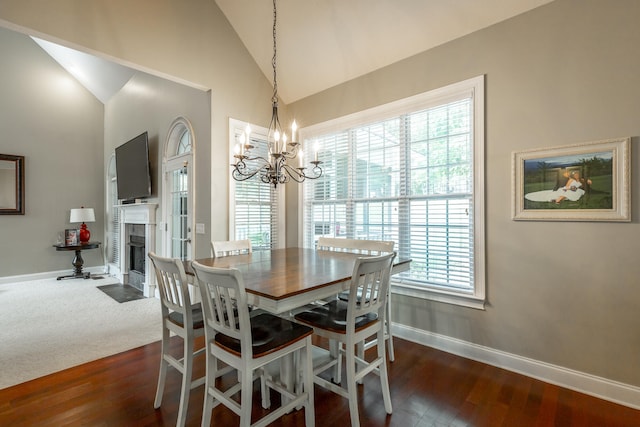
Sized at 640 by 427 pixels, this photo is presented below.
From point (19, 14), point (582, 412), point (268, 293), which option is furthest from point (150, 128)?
point (582, 412)

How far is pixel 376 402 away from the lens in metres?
2.01

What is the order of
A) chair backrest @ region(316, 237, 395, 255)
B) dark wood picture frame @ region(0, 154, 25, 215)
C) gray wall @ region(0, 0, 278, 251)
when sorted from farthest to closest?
dark wood picture frame @ region(0, 154, 25, 215) → chair backrest @ region(316, 237, 395, 255) → gray wall @ region(0, 0, 278, 251)

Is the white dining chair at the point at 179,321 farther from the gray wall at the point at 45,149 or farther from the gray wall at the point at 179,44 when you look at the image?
the gray wall at the point at 45,149

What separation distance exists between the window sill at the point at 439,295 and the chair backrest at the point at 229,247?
5.03 feet

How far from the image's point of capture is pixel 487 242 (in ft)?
8.29

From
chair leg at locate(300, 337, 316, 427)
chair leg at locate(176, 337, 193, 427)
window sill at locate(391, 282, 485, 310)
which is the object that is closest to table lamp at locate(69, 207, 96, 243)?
chair leg at locate(176, 337, 193, 427)

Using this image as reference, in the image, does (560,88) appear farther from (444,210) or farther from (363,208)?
(363,208)

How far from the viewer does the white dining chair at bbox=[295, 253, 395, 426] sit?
167 centimetres

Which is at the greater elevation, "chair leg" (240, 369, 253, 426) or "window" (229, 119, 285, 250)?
"window" (229, 119, 285, 250)

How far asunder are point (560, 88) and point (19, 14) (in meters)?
3.92

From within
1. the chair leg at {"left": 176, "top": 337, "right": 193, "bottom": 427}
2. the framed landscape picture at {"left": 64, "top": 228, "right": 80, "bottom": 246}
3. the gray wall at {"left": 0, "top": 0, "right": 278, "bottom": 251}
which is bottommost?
the chair leg at {"left": 176, "top": 337, "right": 193, "bottom": 427}

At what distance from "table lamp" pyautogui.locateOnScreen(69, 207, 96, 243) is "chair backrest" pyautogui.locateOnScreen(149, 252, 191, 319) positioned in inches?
206

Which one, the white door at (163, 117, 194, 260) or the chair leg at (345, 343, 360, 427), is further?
the white door at (163, 117, 194, 260)

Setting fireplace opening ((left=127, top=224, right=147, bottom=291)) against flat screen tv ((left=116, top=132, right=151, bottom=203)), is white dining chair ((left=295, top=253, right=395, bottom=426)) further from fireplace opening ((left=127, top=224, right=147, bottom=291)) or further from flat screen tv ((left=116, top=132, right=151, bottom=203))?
fireplace opening ((left=127, top=224, right=147, bottom=291))
